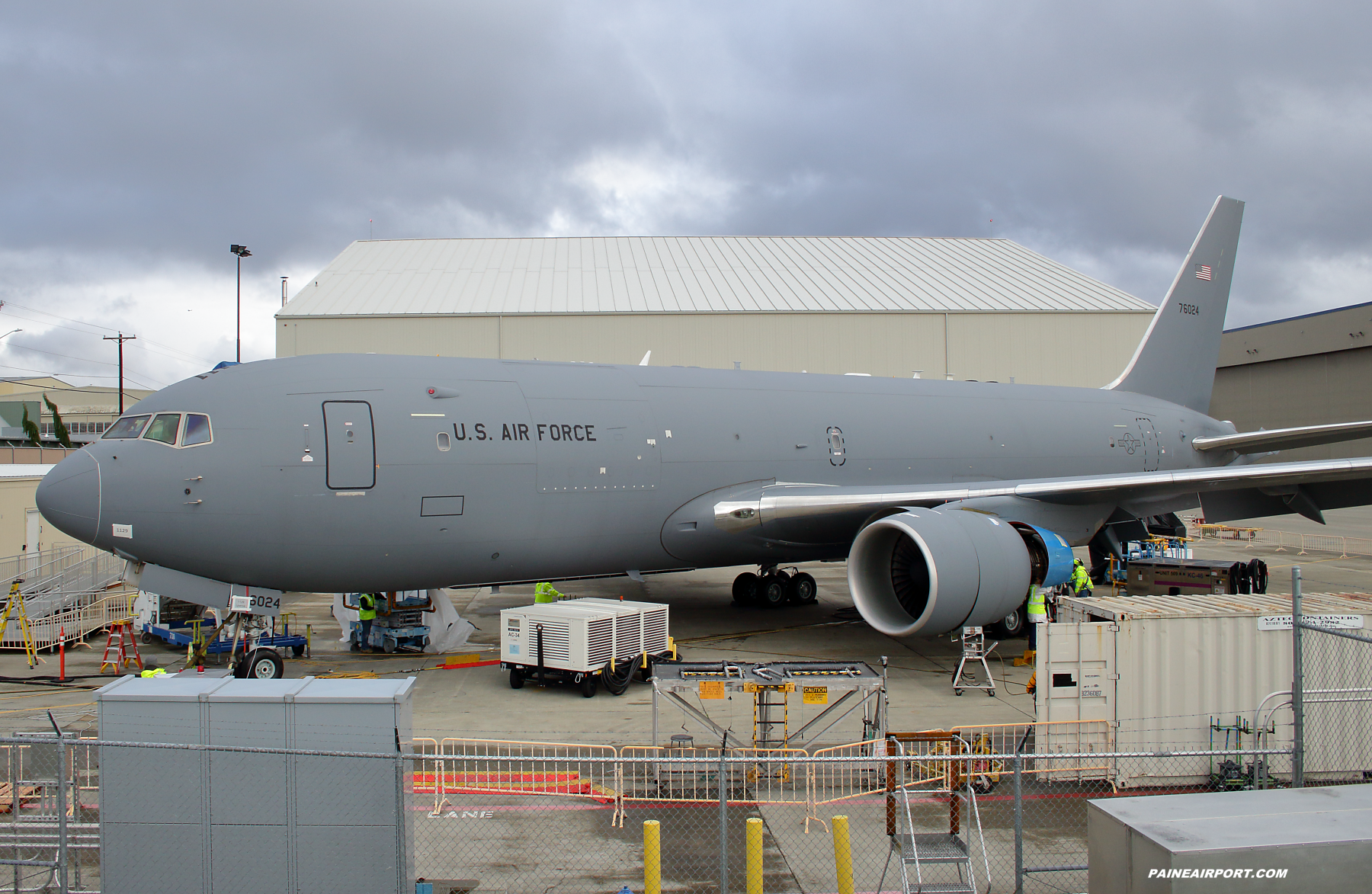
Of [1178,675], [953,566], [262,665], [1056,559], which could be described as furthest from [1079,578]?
[262,665]

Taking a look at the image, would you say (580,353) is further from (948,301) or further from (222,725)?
(222,725)

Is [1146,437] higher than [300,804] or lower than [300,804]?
higher

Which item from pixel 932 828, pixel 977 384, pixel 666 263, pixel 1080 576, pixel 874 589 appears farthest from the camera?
pixel 666 263

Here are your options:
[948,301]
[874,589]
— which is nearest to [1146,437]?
[874,589]

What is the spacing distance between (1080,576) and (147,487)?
1263 centimetres

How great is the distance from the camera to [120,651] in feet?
44.2

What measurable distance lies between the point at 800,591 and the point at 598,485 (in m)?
6.89

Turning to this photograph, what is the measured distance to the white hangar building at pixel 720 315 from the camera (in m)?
31.4

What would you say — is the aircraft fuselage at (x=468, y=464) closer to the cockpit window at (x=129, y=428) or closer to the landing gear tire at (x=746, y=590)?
the cockpit window at (x=129, y=428)

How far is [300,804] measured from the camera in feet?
20.0

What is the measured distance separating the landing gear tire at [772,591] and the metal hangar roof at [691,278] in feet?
49.5

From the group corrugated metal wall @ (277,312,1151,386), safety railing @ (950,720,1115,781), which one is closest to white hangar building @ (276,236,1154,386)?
corrugated metal wall @ (277,312,1151,386)

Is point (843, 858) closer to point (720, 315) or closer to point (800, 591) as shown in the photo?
point (800, 591)

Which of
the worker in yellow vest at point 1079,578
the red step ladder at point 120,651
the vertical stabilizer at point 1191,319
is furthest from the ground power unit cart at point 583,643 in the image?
the vertical stabilizer at point 1191,319
